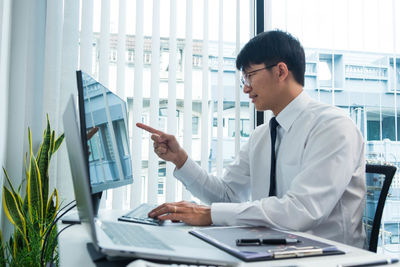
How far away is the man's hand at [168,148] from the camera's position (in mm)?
1520

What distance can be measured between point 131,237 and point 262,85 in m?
0.91

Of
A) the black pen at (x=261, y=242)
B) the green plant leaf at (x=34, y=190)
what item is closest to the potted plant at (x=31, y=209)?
the green plant leaf at (x=34, y=190)

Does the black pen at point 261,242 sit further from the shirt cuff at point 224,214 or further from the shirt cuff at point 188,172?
the shirt cuff at point 188,172

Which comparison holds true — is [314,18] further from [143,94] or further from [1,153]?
[1,153]

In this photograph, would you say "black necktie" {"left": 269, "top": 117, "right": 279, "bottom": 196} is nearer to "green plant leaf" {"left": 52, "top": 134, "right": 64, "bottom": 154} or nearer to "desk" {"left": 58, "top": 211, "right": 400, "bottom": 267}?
"desk" {"left": 58, "top": 211, "right": 400, "bottom": 267}

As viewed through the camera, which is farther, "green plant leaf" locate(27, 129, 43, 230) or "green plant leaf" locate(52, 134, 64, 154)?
"green plant leaf" locate(52, 134, 64, 154)

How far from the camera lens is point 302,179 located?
1105mm

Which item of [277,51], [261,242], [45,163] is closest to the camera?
[261,242]

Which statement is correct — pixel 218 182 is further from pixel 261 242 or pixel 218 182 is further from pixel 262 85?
pixel 261 242

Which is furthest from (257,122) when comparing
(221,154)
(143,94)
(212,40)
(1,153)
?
(1,153)

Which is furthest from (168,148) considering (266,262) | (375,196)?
(266,262)

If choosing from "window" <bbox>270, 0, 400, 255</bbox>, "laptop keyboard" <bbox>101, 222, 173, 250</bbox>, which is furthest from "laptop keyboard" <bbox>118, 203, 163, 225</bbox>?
"window" <bbox>270, 0, 400, 255</bbox>

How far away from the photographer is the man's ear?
1.47m

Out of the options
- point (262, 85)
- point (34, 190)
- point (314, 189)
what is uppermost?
point (262, 85)
